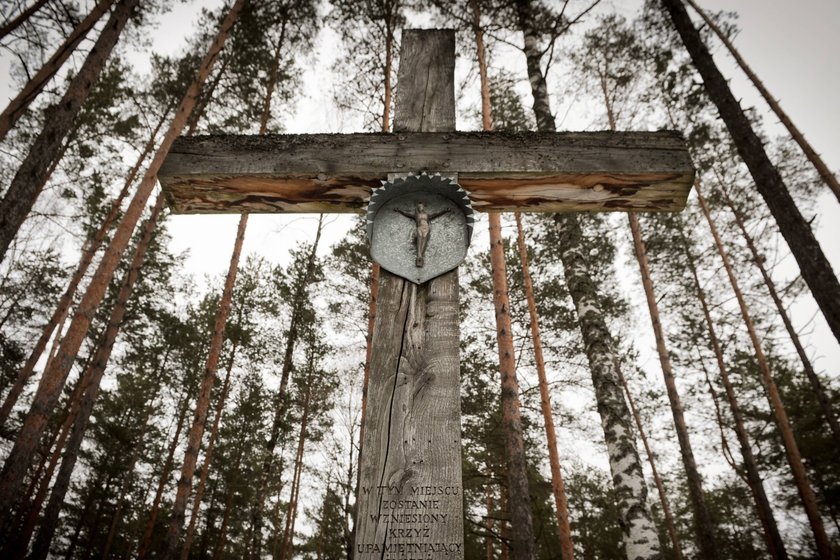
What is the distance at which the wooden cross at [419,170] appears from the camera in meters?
1.18

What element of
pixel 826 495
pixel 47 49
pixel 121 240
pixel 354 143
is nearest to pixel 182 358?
pixel 121 240

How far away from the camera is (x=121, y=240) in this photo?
7879 mm

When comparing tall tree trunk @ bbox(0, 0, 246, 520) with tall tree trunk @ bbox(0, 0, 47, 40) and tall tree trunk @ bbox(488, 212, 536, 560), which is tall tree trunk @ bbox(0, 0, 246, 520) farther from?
tall tree trunk @ bbox(488, 212, 536, 560)

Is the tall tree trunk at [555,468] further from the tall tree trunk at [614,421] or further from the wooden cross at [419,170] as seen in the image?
the wooden cross at [419,170]

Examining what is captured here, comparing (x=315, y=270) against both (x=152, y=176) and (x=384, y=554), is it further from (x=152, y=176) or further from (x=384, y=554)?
(x=384, y=554)

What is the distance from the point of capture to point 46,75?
6539mm

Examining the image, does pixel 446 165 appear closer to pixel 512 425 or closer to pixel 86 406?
pixel 512 425

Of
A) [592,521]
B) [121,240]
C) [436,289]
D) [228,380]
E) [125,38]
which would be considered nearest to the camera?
[436,289]

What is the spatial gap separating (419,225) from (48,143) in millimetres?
7078

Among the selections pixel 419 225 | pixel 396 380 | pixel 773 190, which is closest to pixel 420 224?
pixel 419 225

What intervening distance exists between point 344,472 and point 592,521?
11.4 metres

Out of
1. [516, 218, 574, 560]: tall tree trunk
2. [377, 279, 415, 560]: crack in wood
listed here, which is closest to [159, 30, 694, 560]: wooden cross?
[377, 279, 415, 560]: crack in wood

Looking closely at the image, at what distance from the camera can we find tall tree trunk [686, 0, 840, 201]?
8.60 meters

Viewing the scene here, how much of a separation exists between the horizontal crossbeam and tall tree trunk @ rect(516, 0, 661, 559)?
13.6 feet
